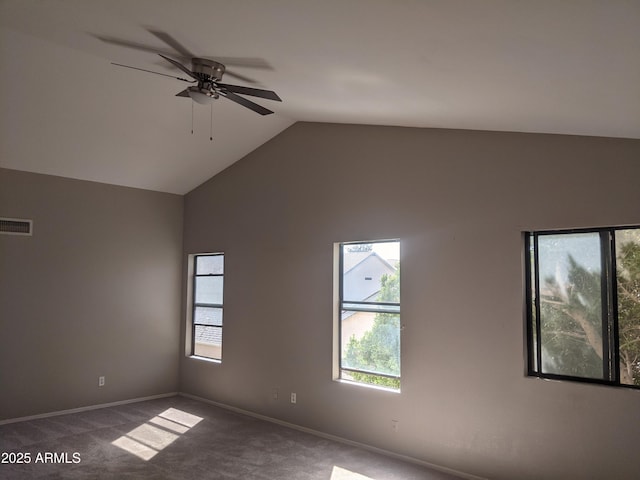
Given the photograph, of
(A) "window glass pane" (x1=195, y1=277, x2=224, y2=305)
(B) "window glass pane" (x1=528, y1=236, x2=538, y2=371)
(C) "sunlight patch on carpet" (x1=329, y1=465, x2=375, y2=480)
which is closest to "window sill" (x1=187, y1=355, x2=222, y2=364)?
(A) "window glass pane" (x1=195, y1=277, x2=224, y2=305)

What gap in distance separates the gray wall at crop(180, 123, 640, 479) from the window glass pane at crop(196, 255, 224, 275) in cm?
41

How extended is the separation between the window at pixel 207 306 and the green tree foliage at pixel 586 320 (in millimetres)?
4374

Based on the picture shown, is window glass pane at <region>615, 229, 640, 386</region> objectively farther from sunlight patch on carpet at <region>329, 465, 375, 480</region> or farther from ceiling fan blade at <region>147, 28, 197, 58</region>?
ceiling fan blade at <region>147, 28, 197, 58</region>

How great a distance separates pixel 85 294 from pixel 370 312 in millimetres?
3787

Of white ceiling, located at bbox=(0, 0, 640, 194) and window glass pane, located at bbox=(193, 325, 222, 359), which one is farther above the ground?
white ceiling, located at bbox=(0, 0, 640, 194)

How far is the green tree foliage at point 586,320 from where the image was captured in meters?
3.46

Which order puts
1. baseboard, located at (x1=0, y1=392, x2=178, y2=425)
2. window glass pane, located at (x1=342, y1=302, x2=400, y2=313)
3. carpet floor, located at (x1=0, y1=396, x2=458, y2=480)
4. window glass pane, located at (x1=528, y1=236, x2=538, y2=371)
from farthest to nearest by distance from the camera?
baseboard, located at (x1=0, y1=392, x2=178, y2=425) → window glass pane, located at (x1=342, y1=302, x2=400, y2=313) → carpet floor, located at (x1=0, y1=396, x2=458, y2=480) → window glass pane, located at (x1=528, y1=236, x2=538, y2=371)

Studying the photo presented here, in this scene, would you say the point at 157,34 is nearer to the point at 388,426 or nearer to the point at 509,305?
the point at 509,305

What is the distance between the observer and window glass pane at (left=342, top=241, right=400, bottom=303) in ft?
15.9

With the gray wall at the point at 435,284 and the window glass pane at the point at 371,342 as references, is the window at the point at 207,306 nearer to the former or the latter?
the gray wall at the point at 435,284

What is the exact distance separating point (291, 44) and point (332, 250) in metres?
2.79

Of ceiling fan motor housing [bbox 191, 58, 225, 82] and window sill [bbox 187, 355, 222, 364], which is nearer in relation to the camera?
ceiling fan motor housing [bbox 191, 58, 225, 82]

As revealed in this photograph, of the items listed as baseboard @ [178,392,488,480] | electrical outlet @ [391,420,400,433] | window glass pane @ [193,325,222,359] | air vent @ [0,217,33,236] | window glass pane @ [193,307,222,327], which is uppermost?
air vent @ [0,217,33,236]

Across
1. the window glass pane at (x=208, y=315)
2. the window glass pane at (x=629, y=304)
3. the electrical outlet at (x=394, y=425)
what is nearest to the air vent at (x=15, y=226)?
the window glass pane at (x=208, y=315)
